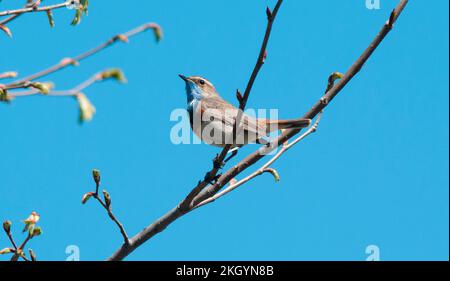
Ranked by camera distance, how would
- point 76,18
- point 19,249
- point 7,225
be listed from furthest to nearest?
point 76,18
point 7,225
point 19,249

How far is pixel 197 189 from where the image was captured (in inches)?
227

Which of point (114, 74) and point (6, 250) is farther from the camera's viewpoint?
point (6, 250)

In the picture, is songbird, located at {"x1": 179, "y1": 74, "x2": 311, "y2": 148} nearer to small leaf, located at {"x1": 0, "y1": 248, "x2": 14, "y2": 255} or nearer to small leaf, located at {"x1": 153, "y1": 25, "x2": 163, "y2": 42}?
small leaf, located at {"x1": 0, "y1": 248, "x2": 14, "y2": 255}

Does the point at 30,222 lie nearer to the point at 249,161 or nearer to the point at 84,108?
the point at 249,161

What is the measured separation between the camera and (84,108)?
252cm

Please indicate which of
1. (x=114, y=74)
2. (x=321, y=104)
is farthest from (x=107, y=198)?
(x=114, y=74)

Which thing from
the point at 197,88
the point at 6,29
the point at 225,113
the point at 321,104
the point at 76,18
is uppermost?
the point at 197,88

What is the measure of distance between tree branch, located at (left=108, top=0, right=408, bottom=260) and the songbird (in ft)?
3.30

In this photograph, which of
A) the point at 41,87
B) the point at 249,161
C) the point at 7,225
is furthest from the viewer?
the point at 249,161

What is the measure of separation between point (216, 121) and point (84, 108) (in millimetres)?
6868

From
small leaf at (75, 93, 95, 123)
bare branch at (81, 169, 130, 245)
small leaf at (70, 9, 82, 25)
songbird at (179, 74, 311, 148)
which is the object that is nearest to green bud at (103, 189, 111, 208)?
bare branch at (81, 169, 130, 245)

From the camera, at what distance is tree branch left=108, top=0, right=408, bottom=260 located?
482cm
